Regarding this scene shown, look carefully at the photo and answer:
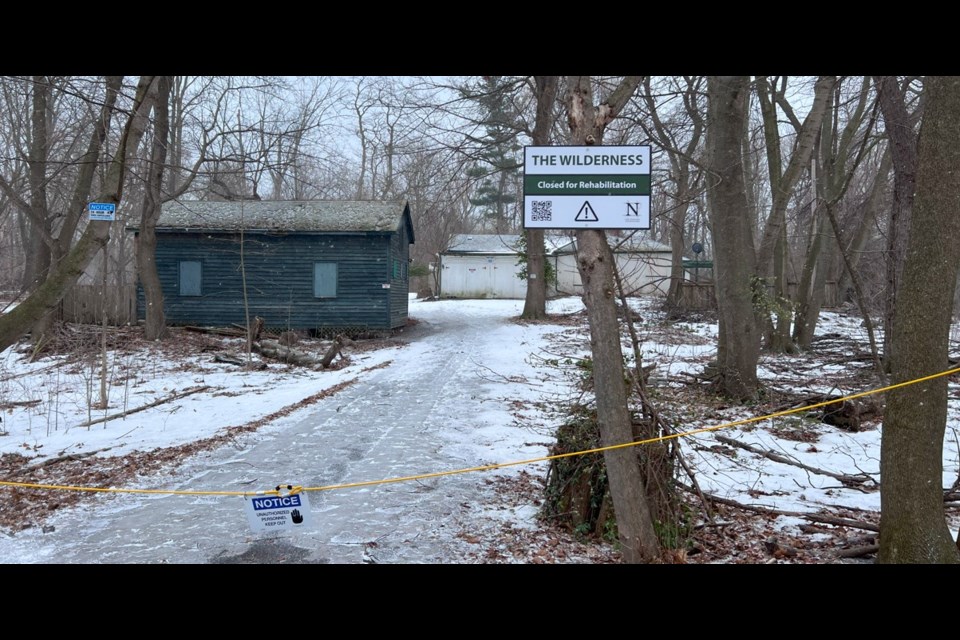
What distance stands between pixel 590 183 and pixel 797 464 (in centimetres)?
433

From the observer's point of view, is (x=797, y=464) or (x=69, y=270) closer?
(x=797, y=464)

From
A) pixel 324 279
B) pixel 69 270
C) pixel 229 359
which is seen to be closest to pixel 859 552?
pixel 69 270

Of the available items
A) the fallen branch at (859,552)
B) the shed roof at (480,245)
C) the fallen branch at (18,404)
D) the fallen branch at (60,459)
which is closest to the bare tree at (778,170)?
the fallen branch at (859,552)

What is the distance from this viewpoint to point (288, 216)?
21609 millimetres

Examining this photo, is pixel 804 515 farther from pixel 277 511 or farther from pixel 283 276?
pixel 283 276

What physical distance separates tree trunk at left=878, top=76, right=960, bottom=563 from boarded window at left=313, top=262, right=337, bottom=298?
61.5ft

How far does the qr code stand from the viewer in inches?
153

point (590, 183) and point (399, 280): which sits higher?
→ point (590, 183)

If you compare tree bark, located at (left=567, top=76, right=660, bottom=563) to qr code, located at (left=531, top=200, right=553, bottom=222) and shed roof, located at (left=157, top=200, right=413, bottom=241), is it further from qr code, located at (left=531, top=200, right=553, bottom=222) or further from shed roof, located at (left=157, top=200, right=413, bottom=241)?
shed roof, located at (left=157, top=200, right=413, bottom=241)

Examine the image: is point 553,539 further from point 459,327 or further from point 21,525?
point 459,327

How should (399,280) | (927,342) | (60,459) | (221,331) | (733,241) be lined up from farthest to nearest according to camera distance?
(399,280), (221,331), (733,241), (60,459), (927,342)

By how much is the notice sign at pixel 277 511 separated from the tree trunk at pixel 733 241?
7.64 metres

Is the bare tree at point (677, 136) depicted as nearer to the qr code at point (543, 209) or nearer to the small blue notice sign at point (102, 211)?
the qr code at point (543, 209)
